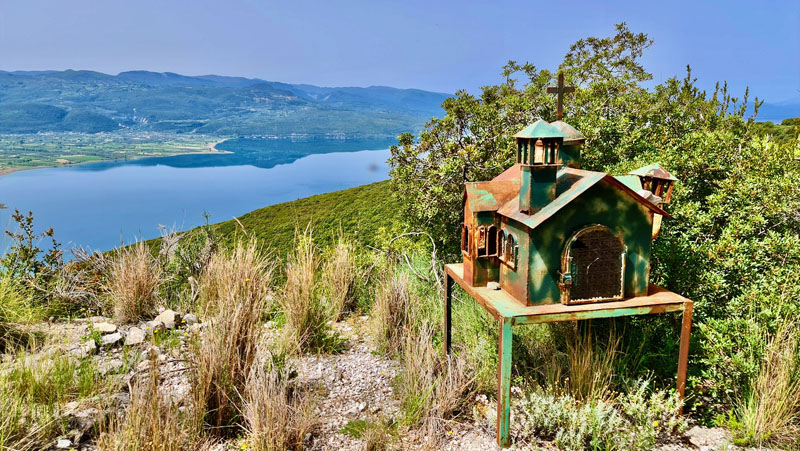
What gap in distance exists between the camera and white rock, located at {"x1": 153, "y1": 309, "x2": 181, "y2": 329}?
4027 millimetres

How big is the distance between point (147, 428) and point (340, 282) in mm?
2730

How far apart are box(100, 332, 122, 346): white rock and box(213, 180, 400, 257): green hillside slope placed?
7.93m

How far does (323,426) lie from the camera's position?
2574 mm

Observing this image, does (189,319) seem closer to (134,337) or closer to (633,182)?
(134,337)

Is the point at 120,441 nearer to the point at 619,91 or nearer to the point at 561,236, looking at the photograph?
the point at 561,236

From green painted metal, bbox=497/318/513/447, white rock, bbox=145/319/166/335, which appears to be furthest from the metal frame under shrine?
white rock, bbox=145/319/166/335

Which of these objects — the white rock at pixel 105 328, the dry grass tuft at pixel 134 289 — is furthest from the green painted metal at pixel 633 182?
the dry grass tuft at pixel 134 289

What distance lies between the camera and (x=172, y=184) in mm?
75375

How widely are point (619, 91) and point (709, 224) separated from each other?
16.0 feet

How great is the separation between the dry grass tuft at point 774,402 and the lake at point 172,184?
36.0 meters

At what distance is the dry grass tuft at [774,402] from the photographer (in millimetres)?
2383

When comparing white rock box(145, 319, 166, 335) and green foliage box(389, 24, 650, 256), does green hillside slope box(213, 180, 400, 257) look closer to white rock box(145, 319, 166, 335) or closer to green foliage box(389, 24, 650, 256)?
green foliage box(389, 24, 650, 256)

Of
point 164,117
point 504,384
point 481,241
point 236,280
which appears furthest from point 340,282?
point 164,117

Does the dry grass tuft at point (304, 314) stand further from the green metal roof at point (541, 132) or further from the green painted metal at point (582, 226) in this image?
the green metal roof at point (541, 132)
